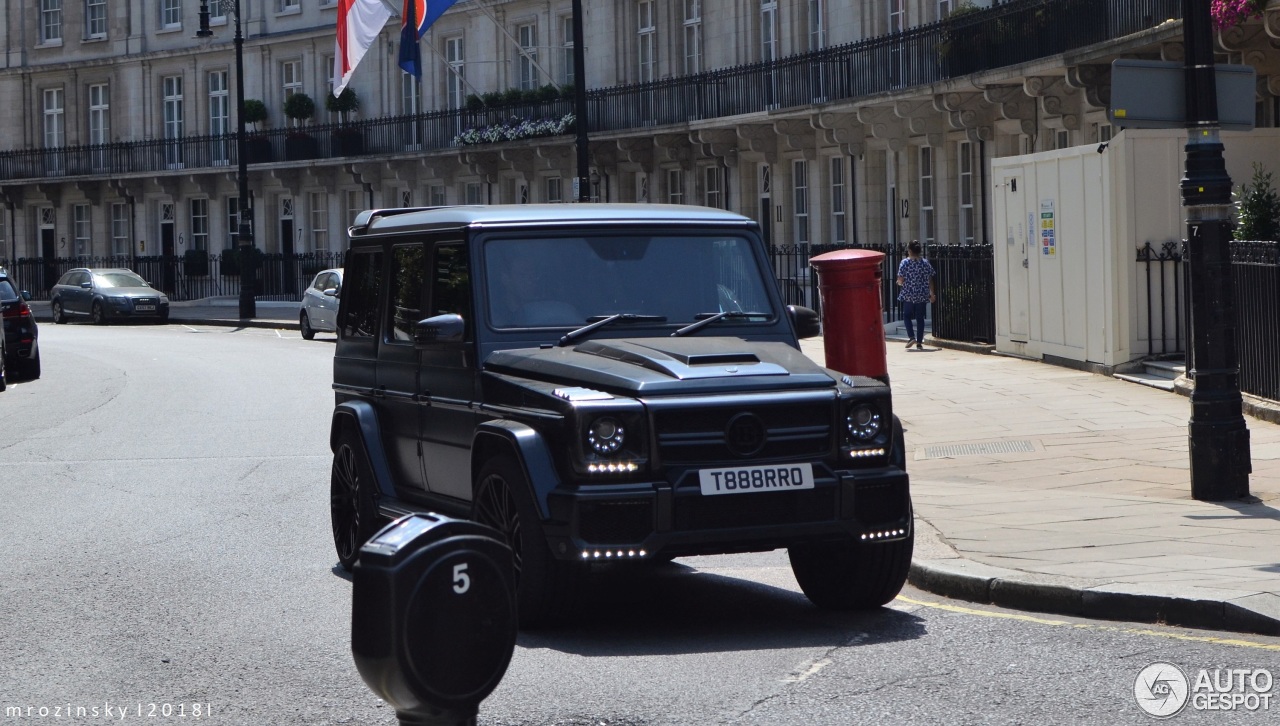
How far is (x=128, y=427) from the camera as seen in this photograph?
18.7 m

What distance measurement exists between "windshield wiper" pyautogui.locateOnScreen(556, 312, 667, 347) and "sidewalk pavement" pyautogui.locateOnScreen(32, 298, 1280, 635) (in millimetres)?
1732

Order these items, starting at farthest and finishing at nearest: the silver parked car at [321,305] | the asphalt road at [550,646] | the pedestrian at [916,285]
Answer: the silver parked car at [321,305]
the pedestrian at [916,285]
the asphalt road at [550,646]

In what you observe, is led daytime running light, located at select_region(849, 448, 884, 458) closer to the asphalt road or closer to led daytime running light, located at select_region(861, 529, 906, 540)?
led daytime running light, located at select_region(861, 529, 906, 540)

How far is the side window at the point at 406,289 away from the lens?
899cm

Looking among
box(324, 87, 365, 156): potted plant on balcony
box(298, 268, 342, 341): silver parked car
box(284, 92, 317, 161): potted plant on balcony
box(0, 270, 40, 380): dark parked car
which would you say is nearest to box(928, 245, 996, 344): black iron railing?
box(0, 270, 40, 380): dark parked car

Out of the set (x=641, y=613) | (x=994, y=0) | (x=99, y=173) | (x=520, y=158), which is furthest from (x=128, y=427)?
(x=99, y=173)

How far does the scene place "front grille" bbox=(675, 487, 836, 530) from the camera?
722 centimetres

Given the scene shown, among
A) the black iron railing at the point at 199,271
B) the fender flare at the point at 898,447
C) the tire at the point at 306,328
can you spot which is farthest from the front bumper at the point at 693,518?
the black iron railing at the point at 199,271

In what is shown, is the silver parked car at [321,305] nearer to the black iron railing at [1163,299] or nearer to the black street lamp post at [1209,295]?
the black iron railing at [1163,299]

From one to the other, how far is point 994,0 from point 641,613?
77.9 ft

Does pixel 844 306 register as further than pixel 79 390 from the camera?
No

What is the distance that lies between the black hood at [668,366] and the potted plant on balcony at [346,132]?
145 ft

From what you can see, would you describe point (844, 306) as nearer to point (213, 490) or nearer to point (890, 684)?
point (213, 490)

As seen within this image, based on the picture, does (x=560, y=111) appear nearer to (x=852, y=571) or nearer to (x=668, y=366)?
(x=852, y=571)
